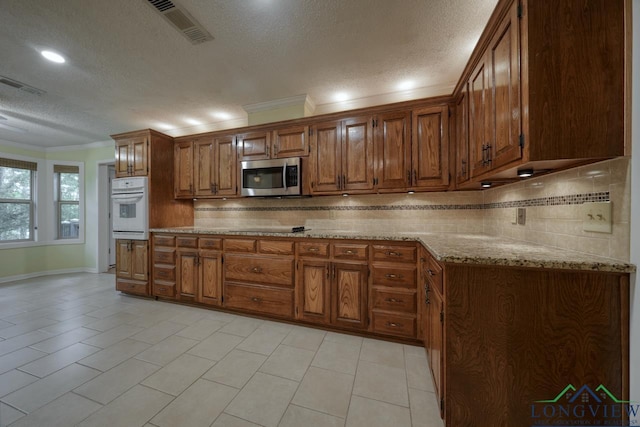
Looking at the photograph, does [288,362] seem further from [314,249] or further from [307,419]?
[314,249]

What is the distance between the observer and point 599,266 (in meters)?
1.00

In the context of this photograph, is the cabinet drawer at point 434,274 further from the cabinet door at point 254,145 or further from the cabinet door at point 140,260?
the cabinet door at point 140,260

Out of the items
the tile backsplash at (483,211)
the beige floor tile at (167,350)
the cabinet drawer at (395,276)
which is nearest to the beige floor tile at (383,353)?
the cabinet drawer at (395,276)

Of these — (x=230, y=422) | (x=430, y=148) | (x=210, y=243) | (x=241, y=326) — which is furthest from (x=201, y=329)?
(x=430, y=148)

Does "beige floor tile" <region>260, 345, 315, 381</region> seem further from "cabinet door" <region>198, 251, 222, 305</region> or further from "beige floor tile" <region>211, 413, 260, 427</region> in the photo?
"cabinet door" <region>198, 251, 222, 305</region>

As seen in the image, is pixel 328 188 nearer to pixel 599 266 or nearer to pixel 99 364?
pixel 599 266

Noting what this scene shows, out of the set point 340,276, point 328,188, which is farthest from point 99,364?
point 328,188

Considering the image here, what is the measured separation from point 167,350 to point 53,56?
2826 mm

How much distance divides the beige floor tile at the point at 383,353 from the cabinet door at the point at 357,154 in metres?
1.52

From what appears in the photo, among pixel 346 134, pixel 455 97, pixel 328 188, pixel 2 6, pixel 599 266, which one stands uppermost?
pixel 2 6

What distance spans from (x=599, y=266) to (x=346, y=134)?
2180 millimetres

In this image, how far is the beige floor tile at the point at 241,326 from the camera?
2.34 metres

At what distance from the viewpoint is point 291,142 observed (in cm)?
Result: 287

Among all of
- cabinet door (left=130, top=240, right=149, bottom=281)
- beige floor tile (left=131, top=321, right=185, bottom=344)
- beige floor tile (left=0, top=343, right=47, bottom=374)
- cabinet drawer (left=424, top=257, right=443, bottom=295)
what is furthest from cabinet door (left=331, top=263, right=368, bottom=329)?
cabinet door (left=130, top=240, right=149, bottom=281)
